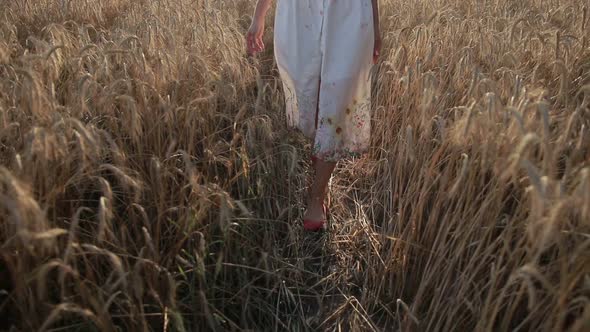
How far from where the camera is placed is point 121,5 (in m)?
3.33

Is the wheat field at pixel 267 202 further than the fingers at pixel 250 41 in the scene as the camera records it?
No

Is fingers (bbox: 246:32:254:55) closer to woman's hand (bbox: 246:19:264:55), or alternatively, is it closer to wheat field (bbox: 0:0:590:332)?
woman's hand (bbox: 246:19:264:55)

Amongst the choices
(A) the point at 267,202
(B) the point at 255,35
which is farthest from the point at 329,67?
(A) the point at 267,202

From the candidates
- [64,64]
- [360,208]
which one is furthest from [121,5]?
[360,208]

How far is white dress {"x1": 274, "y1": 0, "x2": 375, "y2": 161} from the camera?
62.5 inches

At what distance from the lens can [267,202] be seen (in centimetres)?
166

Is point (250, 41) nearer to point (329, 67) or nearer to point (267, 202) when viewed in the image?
point (329, 67)

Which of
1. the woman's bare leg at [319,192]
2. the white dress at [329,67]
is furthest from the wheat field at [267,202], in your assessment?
the white dress at [329,67]

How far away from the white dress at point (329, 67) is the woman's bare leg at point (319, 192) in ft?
0.16

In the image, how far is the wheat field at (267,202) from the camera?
949mm

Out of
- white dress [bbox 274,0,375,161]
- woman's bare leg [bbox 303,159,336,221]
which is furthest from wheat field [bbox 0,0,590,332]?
white dress [bbox 274,0,375,161]

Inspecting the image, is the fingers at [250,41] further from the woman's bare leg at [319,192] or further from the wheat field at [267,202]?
the woman's bare leg at [319,192]

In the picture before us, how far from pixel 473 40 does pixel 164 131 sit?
1732 mm

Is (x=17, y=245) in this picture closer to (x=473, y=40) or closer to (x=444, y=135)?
(x=444, y=135)
